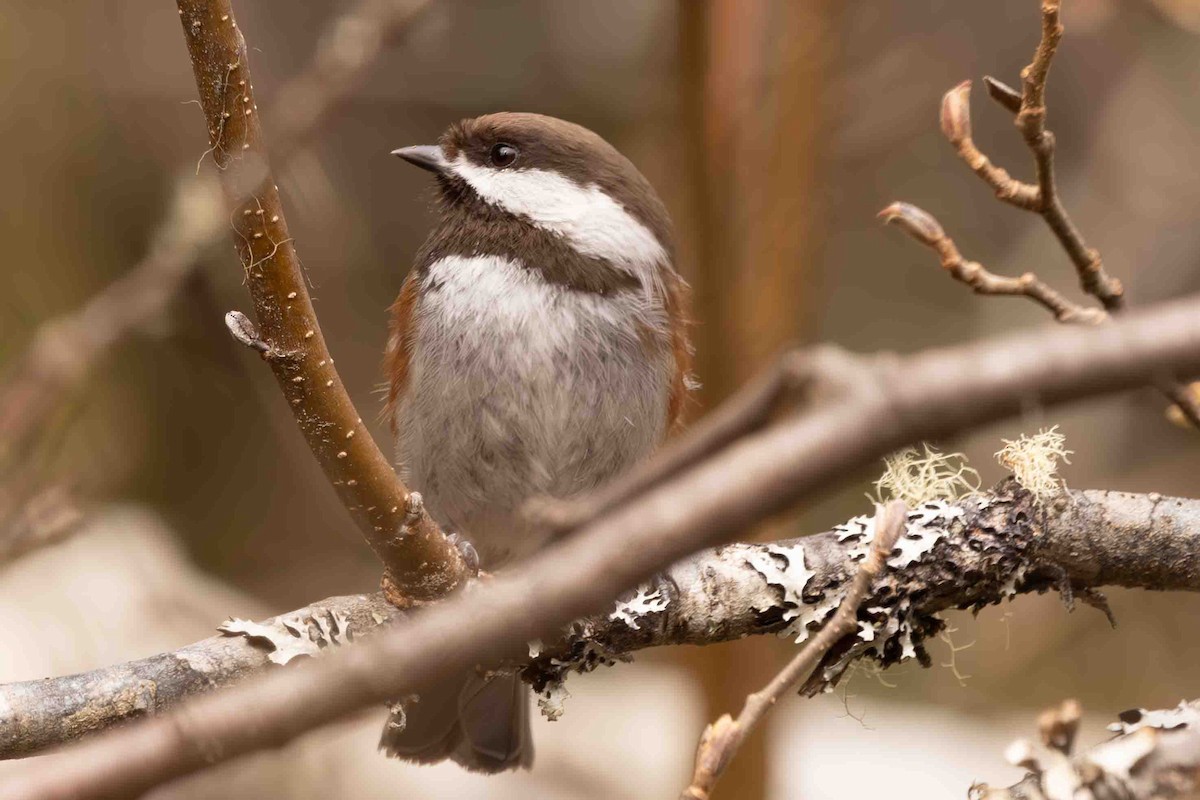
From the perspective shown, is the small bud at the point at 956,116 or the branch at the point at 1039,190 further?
the small bud at the point at 956,116

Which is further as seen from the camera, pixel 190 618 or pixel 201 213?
pixel 190 618

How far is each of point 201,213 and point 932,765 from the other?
12.2 ft

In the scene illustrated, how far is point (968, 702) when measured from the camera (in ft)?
18.5

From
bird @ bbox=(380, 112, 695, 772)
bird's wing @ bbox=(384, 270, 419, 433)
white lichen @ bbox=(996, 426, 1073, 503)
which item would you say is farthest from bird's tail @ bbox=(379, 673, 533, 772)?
white lichen @ bbox=(996, 426, 1073, 503)

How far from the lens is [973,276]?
2.29 m

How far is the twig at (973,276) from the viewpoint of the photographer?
2168mm

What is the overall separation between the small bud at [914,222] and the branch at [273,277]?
0.94 m

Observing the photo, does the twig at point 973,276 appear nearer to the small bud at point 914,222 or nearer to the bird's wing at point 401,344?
the small bud at point 914,222

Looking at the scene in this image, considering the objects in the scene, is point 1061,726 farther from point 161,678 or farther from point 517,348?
point 517,348

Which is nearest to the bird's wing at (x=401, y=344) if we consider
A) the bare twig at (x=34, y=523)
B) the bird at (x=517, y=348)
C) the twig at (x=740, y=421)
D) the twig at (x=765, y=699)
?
the bird at (x=517, y=348)

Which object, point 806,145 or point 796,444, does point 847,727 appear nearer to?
point 806,145

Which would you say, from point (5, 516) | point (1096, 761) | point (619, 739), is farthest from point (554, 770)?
point (1096, 761)

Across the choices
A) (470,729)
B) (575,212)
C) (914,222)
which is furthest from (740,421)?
(470,729)

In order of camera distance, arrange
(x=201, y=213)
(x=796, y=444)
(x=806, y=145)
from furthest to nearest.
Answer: (x=806, y=145)
(x=201, y=213)
(x=796, y=444)
